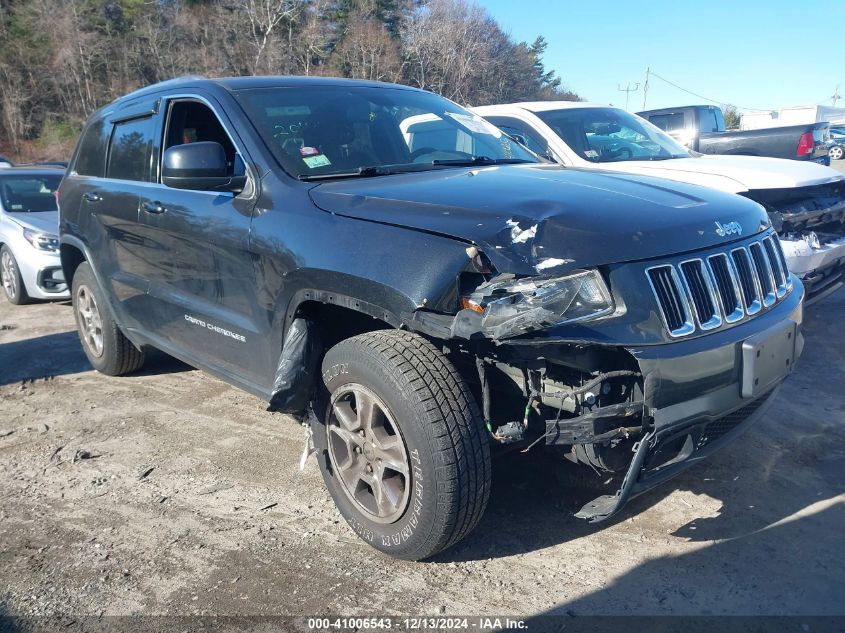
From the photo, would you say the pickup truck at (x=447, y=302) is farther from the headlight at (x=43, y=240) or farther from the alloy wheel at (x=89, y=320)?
the headlight at (x=43, y=240)

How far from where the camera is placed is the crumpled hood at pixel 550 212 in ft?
8.09

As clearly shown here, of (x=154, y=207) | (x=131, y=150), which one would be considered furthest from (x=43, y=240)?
(x=154, y=207)

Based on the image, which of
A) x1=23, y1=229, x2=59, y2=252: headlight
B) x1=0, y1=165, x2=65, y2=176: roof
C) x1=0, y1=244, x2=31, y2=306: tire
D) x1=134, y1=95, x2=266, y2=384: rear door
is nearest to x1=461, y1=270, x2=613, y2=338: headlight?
x1=134, y1=95, x2=266, y2=384: rear door

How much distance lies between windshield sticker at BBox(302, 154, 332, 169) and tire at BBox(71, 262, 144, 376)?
2344 millimetres

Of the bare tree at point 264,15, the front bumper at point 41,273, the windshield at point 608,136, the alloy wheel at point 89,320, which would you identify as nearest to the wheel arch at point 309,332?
the alloy wheel at point 89,320

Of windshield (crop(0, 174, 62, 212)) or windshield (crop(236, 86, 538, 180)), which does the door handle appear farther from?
windshield (crop(0, 174, 62, 212))

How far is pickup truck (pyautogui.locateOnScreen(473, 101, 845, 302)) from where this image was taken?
5.53 meters

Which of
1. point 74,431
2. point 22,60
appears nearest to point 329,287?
point 74,431

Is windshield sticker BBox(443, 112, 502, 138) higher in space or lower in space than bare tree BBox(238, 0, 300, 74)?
lower

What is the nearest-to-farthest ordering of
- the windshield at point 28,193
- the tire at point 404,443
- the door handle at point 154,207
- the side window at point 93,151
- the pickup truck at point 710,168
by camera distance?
the tire at point 404,443
the door handle at point 154,207
the side window at point 93,151
the pickup truck at point 710,168
the windshield at point 28,193

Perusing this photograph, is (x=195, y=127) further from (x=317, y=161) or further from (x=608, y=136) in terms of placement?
(x=608, y=136)

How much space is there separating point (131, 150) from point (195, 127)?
29.4 inches

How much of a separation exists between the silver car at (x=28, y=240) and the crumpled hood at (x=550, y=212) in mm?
6043

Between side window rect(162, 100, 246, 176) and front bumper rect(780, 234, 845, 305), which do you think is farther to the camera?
front bumper rect(780, 234, 845, 305)
